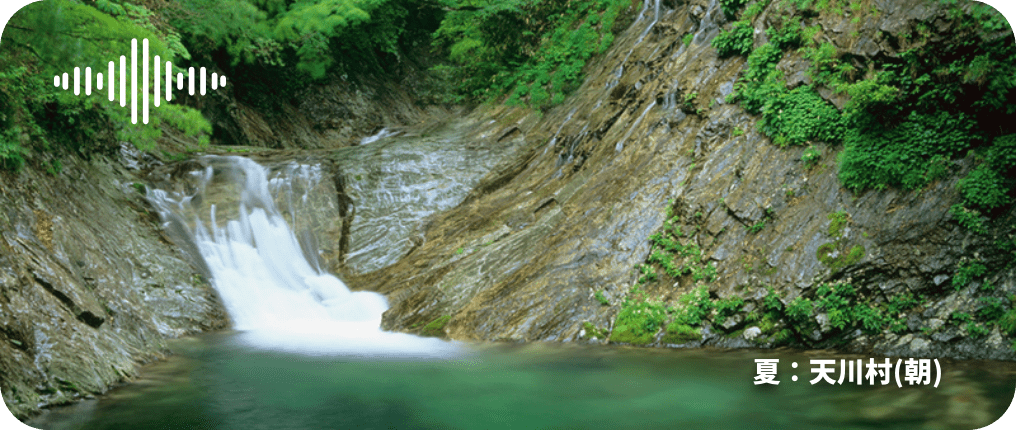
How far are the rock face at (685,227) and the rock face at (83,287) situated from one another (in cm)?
361

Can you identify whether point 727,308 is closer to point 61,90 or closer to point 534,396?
point 534,396

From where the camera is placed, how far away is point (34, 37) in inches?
254

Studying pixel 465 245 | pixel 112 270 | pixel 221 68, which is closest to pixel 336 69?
pixel 221 68

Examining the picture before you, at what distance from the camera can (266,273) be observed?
12.9 m

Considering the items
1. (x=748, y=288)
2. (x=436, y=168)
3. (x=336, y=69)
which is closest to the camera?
(x=748, y=288)

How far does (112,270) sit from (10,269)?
3.44 metres

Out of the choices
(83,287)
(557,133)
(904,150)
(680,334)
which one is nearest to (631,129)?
(557,133)

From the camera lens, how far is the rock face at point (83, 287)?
Result: 6004 millimetres

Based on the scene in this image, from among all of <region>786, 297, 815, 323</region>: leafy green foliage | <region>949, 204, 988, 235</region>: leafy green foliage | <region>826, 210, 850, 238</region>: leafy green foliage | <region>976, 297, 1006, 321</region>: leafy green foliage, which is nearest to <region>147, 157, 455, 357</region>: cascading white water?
<region>786, 297, 815, 323</region>: leafy green foliage

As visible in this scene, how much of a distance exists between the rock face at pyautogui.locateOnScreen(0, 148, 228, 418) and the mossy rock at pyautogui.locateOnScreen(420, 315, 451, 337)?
3.86 meters

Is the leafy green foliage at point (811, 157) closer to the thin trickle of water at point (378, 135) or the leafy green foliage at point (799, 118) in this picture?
the leafy green foliage at point (799, 118)

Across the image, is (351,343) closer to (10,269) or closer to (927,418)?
(10,269)

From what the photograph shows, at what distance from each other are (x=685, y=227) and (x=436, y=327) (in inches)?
174

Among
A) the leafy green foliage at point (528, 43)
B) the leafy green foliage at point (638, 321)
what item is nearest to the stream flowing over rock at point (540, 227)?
the leafy green foliage at point (638, 321)
